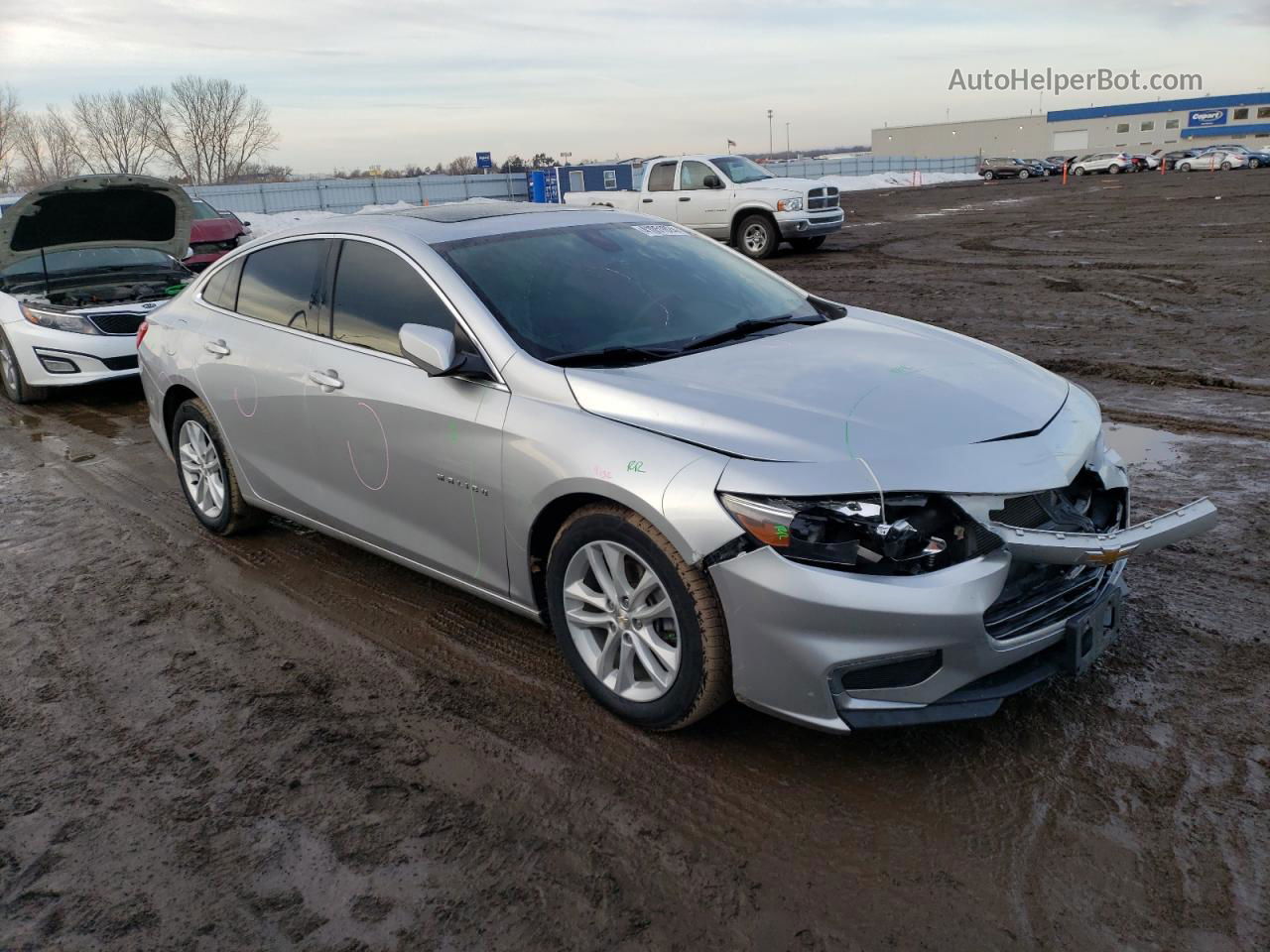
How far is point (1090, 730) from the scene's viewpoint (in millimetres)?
3244

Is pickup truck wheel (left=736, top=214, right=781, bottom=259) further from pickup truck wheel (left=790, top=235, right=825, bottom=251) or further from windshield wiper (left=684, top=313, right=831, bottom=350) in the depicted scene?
windshield wiper (left=684, top=313, right=831, bottom=350)

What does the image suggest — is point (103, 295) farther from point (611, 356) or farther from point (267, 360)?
point (611, 356)

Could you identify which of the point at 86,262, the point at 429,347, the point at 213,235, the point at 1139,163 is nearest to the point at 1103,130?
the point at 1139,163

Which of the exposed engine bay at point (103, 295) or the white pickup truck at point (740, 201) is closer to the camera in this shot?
the exposed engine bay at point (103, 295)

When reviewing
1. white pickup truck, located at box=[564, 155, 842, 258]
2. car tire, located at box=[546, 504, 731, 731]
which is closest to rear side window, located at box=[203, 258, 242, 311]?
car tire, located at box=[546, 504, 731, 731]

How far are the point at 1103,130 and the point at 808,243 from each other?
334ft

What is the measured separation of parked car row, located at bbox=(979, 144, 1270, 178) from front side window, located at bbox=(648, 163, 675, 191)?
45.2 meters

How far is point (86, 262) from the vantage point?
9.91m

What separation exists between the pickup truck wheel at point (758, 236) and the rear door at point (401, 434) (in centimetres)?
1534

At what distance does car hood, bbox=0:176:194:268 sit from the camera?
8.26 m

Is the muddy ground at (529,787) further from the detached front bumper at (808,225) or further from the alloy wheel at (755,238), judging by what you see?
the alloy wheel at (755,238)

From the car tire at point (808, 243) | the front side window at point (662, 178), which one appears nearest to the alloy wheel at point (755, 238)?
the car tire at point (808, 243)

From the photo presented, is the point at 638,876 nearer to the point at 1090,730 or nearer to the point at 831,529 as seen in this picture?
the point at 831,529

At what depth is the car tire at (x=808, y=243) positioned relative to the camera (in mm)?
19378
